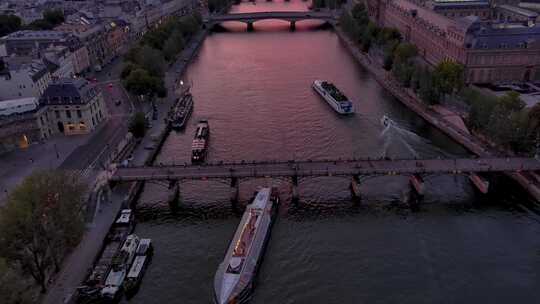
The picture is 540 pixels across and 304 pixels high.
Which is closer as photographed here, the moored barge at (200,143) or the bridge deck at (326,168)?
the bridge deck at (326,168)

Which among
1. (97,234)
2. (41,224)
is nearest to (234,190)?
(97,234)

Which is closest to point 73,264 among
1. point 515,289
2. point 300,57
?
point 515,289

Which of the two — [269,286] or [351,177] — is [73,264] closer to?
[269,286]

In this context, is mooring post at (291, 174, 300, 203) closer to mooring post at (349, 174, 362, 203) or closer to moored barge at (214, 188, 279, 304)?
moored barge at (214, 188, 279, 304)

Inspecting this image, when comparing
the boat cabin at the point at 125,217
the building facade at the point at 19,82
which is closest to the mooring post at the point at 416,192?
the boat cabin at the point at 125,217

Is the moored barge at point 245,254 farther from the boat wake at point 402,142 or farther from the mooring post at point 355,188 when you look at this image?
the boat wake at point 402,142

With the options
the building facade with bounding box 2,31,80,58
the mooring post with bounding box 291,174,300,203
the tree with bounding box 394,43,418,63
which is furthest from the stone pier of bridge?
the building facade with bounding box 2,31,80,58

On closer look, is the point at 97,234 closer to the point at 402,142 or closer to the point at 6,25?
the point at 402,142
